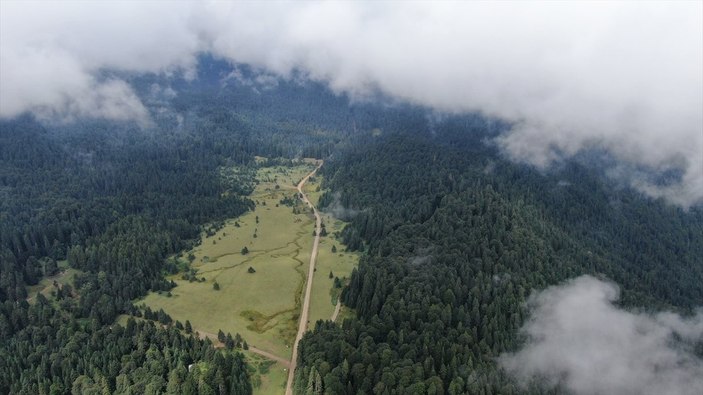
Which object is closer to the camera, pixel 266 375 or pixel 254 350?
pixel 266 375

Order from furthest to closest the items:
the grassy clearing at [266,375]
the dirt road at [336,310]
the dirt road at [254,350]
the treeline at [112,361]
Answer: the dirt road at [336,310], the dirt road at [254,350], the grassy clearing at [266,375], the treeline at [112,361]

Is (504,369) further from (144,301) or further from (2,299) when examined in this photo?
(2,299)

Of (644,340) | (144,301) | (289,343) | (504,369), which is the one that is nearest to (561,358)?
(504,369)

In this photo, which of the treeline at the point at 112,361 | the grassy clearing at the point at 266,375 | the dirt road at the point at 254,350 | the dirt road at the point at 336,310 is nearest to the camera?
the treeline at the point at 112,361

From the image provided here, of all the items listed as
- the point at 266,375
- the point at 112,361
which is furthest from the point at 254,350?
the point at 112,361

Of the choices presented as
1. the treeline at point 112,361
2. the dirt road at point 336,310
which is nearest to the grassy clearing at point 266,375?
the treeline at point 112,361

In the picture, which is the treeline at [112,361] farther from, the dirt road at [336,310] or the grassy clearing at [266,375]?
the dirt road at [336,310]

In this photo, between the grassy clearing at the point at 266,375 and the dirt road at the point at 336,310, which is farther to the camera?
the dirt road at the point at 336,310

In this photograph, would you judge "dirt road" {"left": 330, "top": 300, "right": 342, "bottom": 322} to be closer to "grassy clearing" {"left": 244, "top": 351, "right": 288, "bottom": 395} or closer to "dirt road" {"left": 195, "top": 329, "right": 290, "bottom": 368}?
"dirt road" {"left": 195, "top": 329, "right": 290, "bottom": 368}

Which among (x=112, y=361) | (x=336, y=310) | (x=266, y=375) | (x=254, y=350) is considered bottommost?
(x=112, y=361)

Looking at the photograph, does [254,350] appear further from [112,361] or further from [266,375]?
[112,361]

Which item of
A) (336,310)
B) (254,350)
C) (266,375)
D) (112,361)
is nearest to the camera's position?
(112,361)
